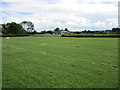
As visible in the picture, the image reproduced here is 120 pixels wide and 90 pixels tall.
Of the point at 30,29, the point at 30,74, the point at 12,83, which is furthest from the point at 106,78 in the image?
the point at 30,29

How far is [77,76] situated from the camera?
5.23m

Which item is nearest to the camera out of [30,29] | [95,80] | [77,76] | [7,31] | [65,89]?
[65,89]

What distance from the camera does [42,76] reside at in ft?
17.2

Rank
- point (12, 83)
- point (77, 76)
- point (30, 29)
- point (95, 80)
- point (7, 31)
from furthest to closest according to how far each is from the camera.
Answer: point (30, 29) → point (7, 31) → point (77, 76) → point (95, 80) → point (12, 83)

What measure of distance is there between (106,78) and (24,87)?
9.90 feet

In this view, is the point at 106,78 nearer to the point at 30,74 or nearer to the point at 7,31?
the point at 30,74

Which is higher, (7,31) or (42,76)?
(7,31)

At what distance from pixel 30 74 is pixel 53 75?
97 centimetres

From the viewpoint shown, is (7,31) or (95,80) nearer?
(95,80)

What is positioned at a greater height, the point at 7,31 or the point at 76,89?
the point at 7,31

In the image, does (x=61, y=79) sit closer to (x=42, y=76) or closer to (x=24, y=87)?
(x=42, y=76)

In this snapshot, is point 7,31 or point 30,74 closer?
point 30,74

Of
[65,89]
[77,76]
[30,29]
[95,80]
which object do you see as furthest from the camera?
[30,29]

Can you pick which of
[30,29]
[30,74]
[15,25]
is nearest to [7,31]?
[15,25]
